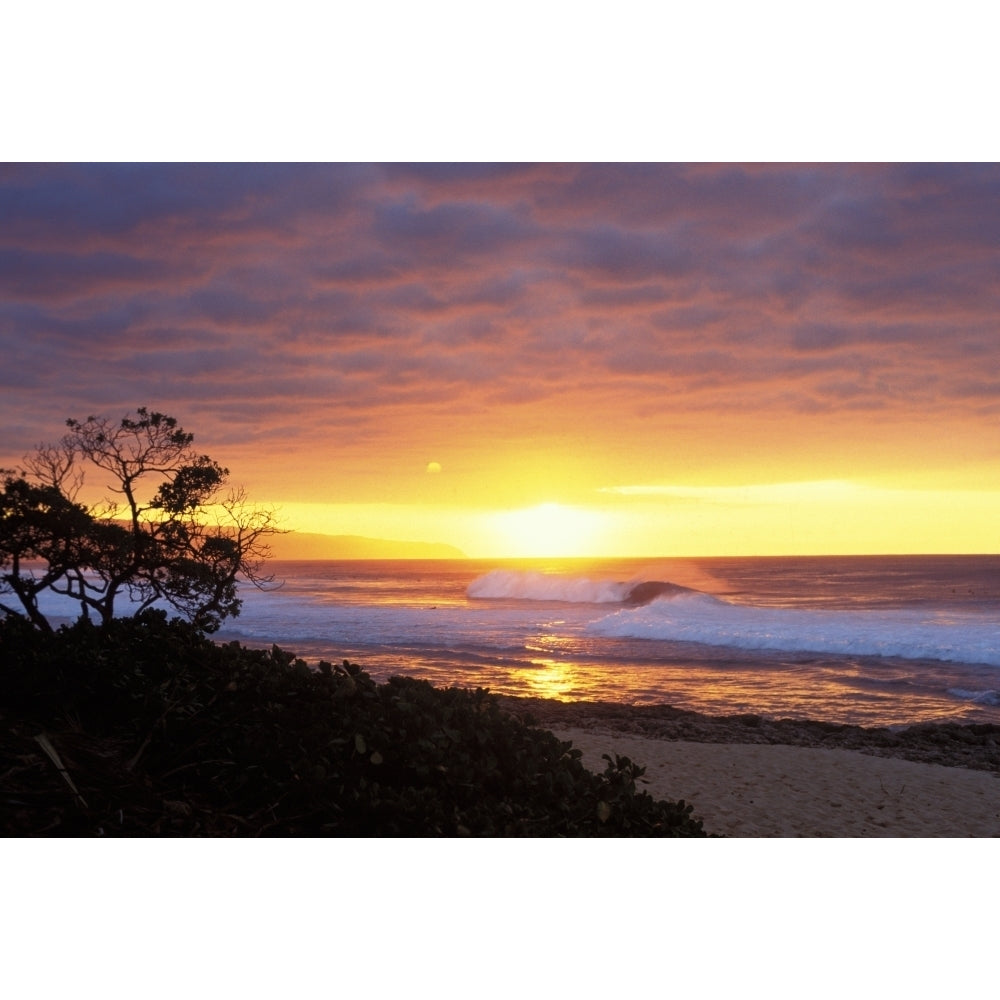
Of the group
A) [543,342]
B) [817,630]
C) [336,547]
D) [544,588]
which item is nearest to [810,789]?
[543,342]

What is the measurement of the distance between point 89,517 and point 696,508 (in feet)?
18.0

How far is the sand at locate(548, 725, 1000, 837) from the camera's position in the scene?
196 inches

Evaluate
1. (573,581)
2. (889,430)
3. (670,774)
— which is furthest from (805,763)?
(573,581)

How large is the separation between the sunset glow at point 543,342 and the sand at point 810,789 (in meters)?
1.69

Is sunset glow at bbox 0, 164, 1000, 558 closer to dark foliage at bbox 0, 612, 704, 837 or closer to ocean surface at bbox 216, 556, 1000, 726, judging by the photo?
ocean surface at bbox 216, 556, 1000, 726

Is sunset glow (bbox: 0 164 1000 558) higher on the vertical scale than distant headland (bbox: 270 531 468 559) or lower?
higher

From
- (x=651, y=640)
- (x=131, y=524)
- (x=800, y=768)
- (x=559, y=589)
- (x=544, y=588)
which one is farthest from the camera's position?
(x=559, y=589)

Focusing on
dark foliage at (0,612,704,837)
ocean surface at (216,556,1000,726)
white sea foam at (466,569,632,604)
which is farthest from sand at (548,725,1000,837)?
white sea foam at (466,569,632,604)

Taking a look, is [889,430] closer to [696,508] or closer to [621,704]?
[696,508]

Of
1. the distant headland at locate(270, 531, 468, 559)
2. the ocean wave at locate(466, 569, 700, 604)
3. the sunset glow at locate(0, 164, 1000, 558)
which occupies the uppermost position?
the sunset glow at locate(0, 164, 1000, 558)

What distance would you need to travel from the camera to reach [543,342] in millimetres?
7285

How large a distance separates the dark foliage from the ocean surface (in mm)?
6230

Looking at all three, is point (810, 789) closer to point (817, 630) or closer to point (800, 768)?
point (800, 768)

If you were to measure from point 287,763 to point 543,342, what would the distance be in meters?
4.82
